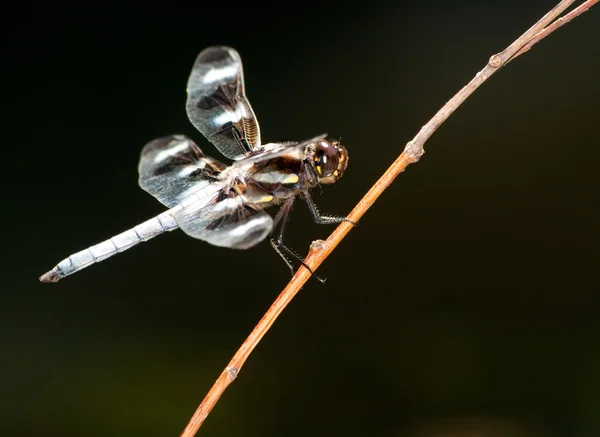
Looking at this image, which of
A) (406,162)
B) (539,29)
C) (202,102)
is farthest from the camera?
(202,102)

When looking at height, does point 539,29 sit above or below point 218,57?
below

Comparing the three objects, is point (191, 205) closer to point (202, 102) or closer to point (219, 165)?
point (219, 165)

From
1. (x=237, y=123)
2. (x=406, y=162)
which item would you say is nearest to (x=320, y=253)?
(x=406, y=162)

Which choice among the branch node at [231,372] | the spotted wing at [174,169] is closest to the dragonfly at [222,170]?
the spotted wing at [174,169]

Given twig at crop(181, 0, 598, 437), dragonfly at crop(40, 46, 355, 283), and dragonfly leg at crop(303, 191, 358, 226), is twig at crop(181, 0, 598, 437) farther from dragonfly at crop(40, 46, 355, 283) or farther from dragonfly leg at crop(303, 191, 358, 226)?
dragonfly leg at crop(303, 191, 358, 226)

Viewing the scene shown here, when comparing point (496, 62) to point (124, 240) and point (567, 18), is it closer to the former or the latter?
point (567, 18)

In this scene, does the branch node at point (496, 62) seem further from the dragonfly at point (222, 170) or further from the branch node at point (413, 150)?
the dragonfly at point (222, 170)

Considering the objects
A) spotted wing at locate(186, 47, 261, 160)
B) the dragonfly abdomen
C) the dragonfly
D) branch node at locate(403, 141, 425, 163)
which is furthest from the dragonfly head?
the dragonfly abdomen

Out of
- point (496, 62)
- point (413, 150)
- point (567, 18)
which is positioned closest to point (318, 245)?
point (413, 150)
